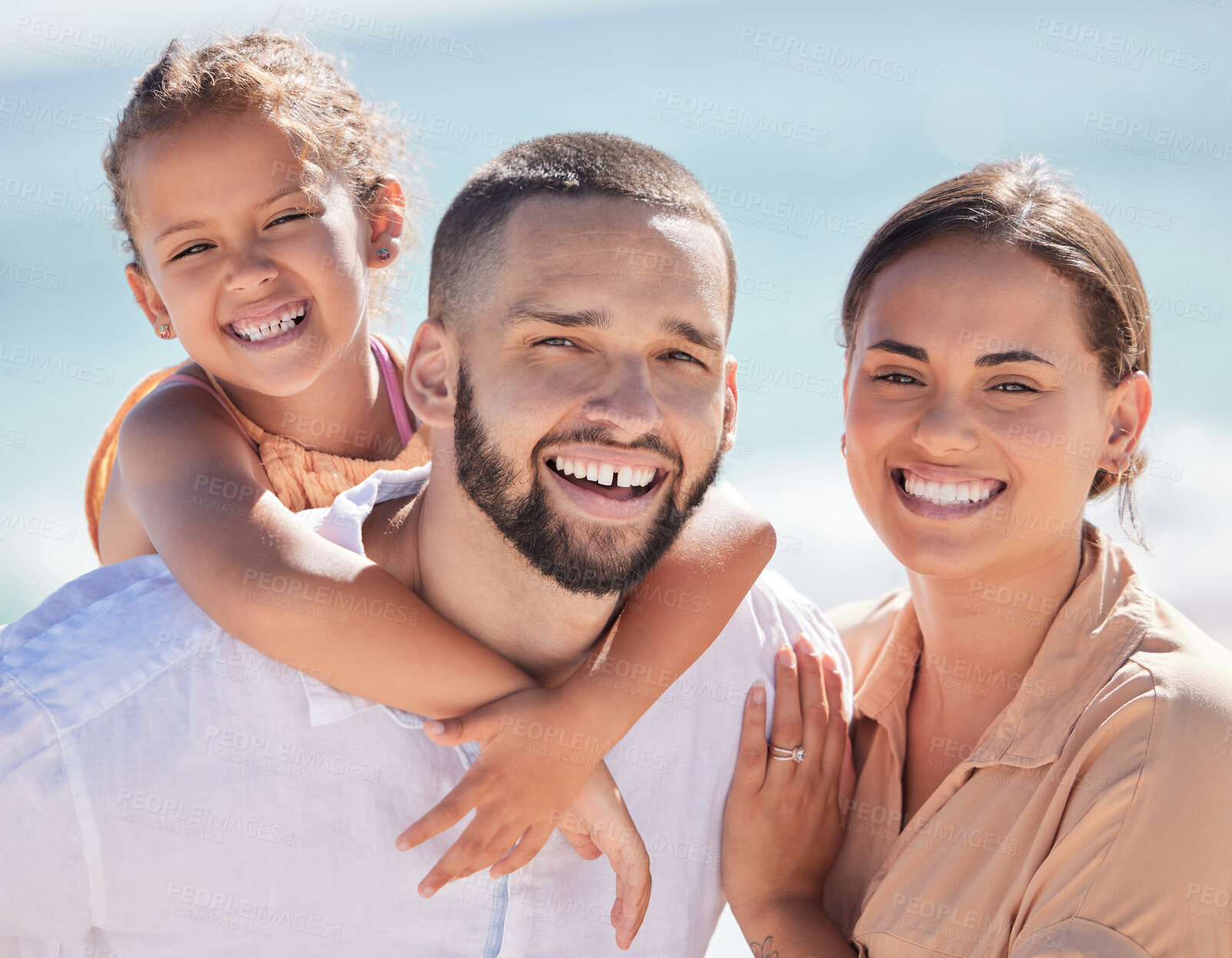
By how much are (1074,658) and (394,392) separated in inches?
84.0

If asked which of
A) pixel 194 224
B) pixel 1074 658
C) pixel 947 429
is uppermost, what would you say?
pixel 194 224

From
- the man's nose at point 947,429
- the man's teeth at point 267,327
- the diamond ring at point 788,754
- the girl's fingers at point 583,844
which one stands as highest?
the man's teeth at point 267,327

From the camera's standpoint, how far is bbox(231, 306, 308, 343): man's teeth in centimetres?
295

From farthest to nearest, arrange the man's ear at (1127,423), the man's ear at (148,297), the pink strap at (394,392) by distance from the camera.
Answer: the pink strap at (394,392)
the man's ear at (148,297)
the man's ear at (1127,423)

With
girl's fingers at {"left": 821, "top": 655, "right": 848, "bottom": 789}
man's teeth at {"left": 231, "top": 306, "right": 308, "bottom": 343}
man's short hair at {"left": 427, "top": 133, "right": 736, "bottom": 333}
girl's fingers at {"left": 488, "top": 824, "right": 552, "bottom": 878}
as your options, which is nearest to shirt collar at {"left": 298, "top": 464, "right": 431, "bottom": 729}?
girl's fingers at {"left": 488, "top": 824, "right": 552, "bottom": 878}

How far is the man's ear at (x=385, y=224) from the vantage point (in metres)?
3.36

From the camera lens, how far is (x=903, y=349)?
8.39 ft

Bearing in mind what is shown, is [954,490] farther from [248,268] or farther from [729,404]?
[248,268]

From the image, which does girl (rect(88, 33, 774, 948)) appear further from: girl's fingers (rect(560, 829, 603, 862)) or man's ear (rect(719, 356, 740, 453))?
man's ear (rect(719, 356, 740, 453))

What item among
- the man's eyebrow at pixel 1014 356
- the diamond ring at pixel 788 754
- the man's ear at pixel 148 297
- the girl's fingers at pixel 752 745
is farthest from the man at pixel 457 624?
the man's ear at pixel 148 297

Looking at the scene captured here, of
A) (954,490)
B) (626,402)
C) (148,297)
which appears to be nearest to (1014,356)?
(954,490)

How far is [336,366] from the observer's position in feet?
10.5

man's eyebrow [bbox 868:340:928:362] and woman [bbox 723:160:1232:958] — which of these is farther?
man's eyebrow [bbox 868:340:928:362]

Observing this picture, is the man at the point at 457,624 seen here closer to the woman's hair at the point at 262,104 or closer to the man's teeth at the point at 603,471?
the man's teeth at the point at 603,471
